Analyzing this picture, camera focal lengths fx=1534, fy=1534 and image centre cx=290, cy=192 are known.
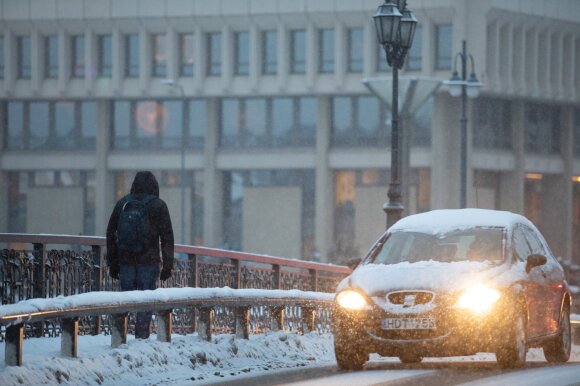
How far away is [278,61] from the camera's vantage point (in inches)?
2785

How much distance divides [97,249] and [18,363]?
19.6 feet

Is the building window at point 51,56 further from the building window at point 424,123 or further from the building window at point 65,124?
the building window at point 424,123

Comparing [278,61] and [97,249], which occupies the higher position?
[278,61]

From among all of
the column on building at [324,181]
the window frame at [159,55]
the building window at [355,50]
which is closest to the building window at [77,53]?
A: the window frame at [159,55]

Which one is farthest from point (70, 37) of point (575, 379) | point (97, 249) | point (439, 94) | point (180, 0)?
point (575, 379)

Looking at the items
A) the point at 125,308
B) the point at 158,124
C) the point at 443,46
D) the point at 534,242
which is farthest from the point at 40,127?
the point at 125,308

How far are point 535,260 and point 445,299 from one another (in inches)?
56.1

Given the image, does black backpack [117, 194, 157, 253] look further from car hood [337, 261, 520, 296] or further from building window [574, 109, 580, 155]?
building window [574, 109, 580, 155]

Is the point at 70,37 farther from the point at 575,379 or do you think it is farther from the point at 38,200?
the point at 575,379

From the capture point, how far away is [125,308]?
42.2 feet

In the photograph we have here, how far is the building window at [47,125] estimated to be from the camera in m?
74.3

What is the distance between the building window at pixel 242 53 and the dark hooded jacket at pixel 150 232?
56.8 m

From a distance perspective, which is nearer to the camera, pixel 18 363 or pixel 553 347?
pixel 18 363

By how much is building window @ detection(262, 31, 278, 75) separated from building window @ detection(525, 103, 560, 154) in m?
12.3
